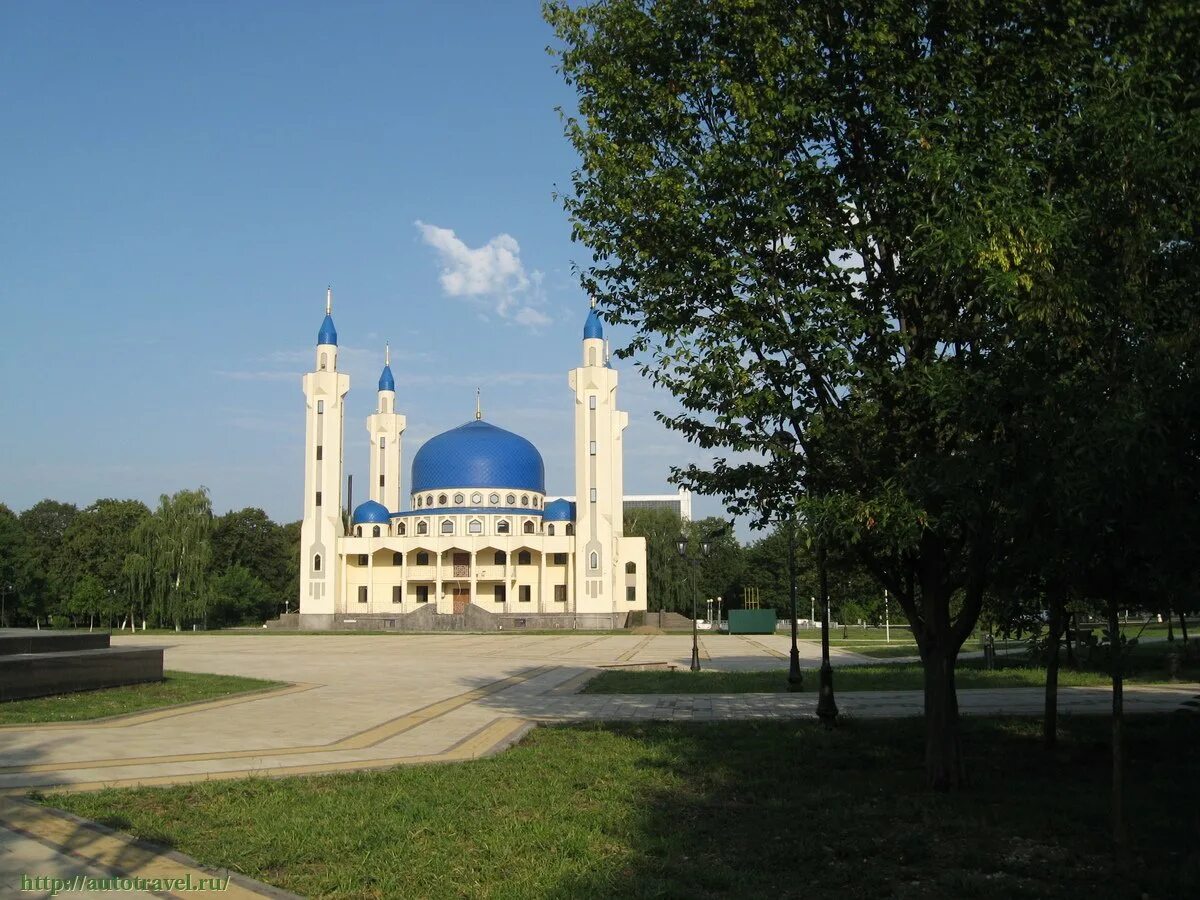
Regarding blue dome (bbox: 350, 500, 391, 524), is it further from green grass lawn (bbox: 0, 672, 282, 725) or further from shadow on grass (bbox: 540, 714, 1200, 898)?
shadow on grass (bbox: 540, 714, 1200, 898)

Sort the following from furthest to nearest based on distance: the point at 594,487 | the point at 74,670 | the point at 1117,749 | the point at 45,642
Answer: the point at 594,487
the point at 45,642
the point at 74,670
the point at 1117,749

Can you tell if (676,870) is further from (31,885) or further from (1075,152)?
(1075,152)

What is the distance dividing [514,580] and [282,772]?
65902mm

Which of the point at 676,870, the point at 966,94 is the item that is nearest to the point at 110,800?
the point at 676,870

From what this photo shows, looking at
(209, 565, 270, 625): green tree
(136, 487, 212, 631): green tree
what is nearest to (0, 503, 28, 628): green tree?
(136, 487, 212, 631): green tree

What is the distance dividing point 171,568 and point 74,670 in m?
51.9

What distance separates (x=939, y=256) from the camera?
8.72 meters

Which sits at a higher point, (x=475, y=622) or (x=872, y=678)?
(x=872, y=678)

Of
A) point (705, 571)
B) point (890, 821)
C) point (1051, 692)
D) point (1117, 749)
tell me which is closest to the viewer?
point (1117, 749)

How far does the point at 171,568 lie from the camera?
222 ft

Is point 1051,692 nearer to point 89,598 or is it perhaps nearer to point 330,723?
point 330,723

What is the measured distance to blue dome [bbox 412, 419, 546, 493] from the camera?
80.4 meters

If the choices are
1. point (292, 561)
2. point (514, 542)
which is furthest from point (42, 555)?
point (514, 542)

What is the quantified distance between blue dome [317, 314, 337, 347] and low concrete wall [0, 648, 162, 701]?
188 feet
